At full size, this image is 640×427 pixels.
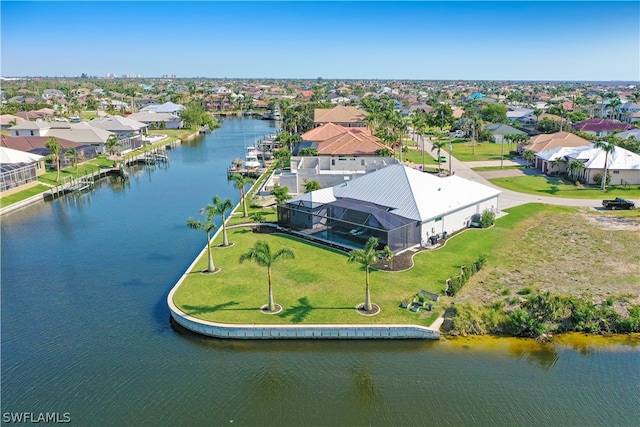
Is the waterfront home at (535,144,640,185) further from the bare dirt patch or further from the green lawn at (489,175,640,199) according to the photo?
the bare dirt patch

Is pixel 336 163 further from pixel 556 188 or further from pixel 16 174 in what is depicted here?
pixel 16 174

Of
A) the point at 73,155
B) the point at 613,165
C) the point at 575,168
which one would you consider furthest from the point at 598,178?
the point at 73,155

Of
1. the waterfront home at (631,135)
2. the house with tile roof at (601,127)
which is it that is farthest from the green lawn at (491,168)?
the house with tile roof at (601,127)

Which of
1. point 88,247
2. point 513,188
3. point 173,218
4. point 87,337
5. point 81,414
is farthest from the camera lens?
point 513,188

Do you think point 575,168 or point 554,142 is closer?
point 575,168

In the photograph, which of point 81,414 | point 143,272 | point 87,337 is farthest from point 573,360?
point 143,272

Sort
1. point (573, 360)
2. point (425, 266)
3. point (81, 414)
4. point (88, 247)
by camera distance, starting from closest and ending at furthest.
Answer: point (81, 414) < point (573, 360) < point (425, 266) < point (88, 247)

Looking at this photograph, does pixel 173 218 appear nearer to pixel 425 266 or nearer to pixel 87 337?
pixel 87 337
